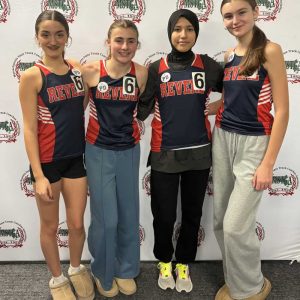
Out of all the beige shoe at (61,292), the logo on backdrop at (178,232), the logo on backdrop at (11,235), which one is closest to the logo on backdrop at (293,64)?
the logo on backdrop at (178,232)

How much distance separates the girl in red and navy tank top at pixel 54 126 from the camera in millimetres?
1429

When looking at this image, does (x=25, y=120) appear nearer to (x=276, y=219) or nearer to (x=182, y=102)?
(x=182, y=102)

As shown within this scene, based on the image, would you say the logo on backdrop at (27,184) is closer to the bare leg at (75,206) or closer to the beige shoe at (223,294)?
the bare leg at (75,206)

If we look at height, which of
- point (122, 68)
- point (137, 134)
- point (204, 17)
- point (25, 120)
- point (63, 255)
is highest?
point (204, 17)

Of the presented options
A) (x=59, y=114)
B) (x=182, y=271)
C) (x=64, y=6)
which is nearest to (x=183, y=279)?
(x=182, y=271)

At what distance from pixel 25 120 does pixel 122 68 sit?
51 centimetres

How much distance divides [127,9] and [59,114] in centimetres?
69

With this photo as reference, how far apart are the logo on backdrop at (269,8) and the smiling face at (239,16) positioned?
1.23 feet

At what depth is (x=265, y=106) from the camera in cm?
146

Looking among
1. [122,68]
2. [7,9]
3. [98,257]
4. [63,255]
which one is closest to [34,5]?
[7,9]

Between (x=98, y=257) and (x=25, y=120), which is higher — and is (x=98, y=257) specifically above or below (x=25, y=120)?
below

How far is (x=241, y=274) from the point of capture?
164cm

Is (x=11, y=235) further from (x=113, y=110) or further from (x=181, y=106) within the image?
(x=181, y=106)

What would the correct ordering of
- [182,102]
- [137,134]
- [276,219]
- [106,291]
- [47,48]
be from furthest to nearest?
[276,219], [106,291], [137,134], [182,102], [47,48]
